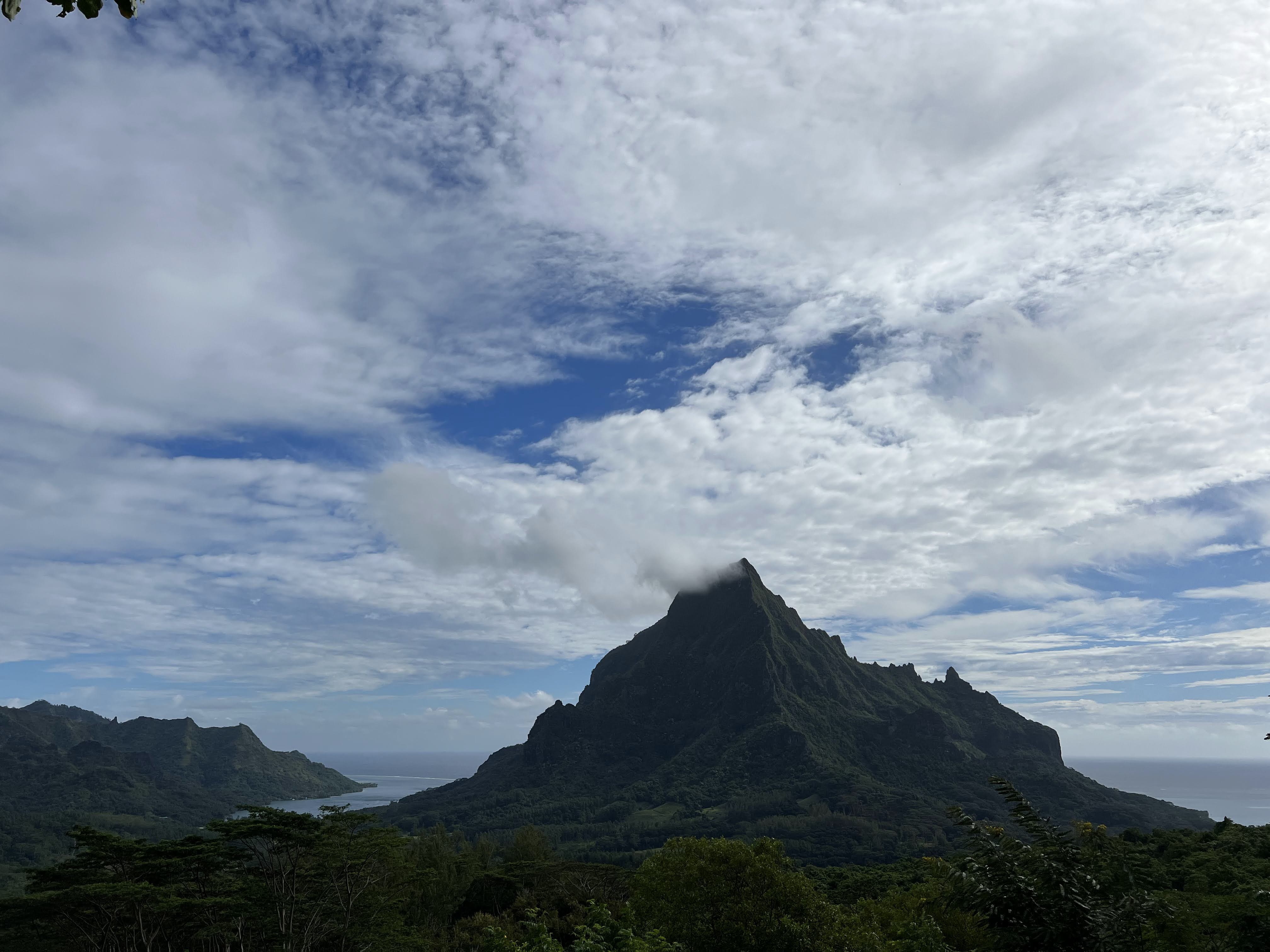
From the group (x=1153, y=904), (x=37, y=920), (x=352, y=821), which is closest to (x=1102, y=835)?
(x=1153, y=904)

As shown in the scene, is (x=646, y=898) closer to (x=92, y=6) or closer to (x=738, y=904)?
(x=738, y=904)

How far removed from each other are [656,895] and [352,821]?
108ft

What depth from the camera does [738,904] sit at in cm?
3053

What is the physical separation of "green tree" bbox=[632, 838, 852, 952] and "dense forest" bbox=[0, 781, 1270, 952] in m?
0.07

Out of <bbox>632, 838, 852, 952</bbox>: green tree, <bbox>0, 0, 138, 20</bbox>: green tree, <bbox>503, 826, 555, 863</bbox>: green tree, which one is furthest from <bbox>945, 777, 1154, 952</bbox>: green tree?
<bbox>503, 826, 555, 863</bbox>: green tree

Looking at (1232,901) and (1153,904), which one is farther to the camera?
(1232,901)

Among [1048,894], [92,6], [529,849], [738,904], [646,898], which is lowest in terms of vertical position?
[529,849]

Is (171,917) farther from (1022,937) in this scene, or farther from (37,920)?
(1022,937)

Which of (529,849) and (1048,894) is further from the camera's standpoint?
(529,849)

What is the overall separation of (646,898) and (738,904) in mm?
5376

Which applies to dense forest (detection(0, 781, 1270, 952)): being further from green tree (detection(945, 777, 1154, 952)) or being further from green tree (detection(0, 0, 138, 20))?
green tree (detection(0, 0, 138, 20))

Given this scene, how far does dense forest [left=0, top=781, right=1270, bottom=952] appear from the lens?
40.5 ft

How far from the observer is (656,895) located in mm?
33375

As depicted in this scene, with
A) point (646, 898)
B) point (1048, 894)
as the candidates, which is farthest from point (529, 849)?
point (1048, 894)
